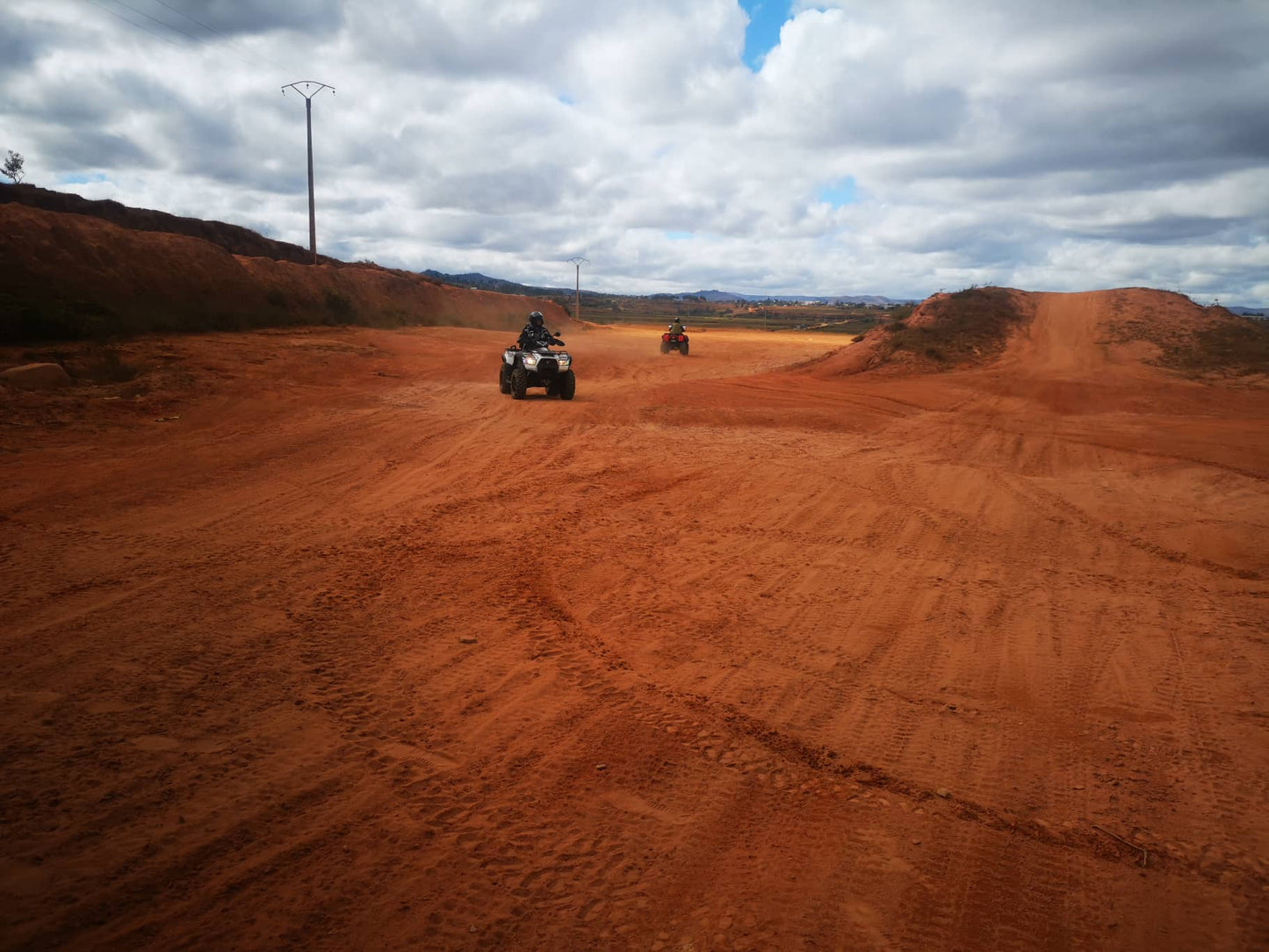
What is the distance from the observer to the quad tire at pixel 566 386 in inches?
670

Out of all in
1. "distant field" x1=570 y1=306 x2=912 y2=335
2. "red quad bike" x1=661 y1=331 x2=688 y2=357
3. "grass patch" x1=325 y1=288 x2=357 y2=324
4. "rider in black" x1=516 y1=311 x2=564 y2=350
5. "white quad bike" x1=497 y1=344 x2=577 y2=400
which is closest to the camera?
"white quad bike" x1=497 y1=344 x2=577 y2=400

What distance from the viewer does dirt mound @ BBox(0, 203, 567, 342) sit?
17984 mm

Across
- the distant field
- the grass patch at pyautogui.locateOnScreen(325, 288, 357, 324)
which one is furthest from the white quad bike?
the distant field

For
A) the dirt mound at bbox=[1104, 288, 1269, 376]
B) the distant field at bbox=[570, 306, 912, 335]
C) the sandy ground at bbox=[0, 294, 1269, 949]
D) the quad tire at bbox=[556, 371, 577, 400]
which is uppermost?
the distant field at bbox=[570, 306, 912, 335]

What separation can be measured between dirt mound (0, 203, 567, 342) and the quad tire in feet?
39.1

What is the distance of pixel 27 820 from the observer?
3262 millimetres

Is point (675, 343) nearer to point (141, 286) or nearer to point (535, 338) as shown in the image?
point (535, 338)

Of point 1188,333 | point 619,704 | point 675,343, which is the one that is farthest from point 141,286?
point 1188,333

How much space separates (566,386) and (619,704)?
1305 centimetres

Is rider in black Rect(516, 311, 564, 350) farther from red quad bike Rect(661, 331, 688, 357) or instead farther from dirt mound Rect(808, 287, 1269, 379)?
red quad bike Rect(661, 331, 688, 357)

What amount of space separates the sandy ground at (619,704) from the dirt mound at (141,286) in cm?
1033

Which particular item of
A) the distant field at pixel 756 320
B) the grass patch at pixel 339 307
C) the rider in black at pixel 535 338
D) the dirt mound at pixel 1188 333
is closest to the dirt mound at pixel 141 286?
the grass patch at pixel 339 307

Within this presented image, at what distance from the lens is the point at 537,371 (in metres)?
16.5

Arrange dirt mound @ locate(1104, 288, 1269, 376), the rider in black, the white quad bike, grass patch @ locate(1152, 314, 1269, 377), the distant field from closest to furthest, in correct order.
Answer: the white quad bike → the rider in black → grass patch @ locate(1152, 314, 1269, 377) → dirt mound @ locate(1104, 288, 1269, 376) → the distant field
